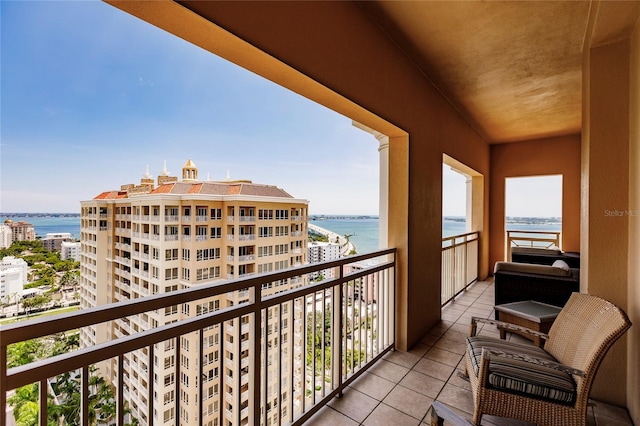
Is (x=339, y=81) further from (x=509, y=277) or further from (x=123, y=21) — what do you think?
(x=509, y=277)

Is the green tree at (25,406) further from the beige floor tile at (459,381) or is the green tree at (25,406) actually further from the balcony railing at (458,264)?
the balcony railing at (458,264)

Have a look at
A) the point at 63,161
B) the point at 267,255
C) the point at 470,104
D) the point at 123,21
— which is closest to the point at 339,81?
the point at 267,255

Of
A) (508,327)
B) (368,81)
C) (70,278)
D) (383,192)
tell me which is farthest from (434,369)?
(70,278)

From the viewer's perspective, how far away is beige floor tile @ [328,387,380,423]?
191 cm

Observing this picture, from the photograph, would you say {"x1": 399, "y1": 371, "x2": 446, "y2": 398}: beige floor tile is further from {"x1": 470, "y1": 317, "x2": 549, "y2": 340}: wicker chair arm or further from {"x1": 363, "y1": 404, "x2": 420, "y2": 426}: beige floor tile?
{"x1": 470, "y1": 317, "x2": 549, "y2": 340}: wicker chair arm

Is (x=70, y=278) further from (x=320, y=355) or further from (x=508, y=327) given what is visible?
(x=508, y=327)

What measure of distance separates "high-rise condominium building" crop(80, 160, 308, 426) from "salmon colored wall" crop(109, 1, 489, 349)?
47.5 inches

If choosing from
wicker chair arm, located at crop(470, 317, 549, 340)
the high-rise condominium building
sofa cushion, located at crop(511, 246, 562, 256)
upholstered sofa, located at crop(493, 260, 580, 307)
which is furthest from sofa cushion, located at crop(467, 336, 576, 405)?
sofa cushion, located at crop(511, 246, 562, 256)

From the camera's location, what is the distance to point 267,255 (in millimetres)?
2520

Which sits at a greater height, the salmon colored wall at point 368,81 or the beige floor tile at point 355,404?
the salmon colored wall at point 368,81

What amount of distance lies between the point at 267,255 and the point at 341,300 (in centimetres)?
82

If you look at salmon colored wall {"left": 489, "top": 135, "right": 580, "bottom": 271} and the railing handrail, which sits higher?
salmon colored wall {"left": 489, "top": 135, "right": 580, "bottom": 271}

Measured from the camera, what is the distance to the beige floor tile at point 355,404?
1.91m

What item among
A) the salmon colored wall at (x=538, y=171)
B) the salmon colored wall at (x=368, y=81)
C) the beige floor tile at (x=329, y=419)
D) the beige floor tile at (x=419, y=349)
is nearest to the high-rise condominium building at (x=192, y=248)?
the beige floor tile at (x=329, y=419)
